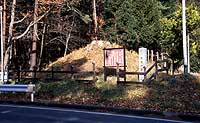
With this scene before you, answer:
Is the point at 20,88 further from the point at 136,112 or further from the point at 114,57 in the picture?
the point at 136,112

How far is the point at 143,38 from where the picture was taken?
51750mm

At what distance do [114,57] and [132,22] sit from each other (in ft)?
92.2

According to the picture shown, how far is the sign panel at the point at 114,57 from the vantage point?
2266 centimetres

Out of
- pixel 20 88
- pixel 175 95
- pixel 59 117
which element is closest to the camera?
pixel 59 117

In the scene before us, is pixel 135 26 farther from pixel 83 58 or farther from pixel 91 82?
pixel 91 82

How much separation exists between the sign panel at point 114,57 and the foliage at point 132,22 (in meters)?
27.5

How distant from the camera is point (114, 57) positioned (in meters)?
22.8

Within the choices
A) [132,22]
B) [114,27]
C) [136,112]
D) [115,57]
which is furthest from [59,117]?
[114,27]

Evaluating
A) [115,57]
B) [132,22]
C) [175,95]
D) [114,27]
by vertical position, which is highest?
Answer: [132,22]

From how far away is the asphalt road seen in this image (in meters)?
12.7

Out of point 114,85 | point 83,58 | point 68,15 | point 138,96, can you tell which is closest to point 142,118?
point 138,96

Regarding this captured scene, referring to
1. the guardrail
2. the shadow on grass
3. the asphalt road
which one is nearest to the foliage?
the shadow on grass

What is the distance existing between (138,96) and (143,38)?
112 feet

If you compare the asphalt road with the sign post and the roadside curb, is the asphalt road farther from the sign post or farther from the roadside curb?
the sign post
